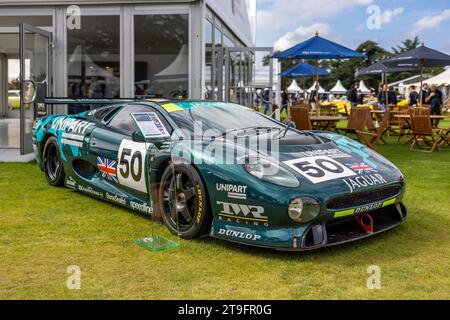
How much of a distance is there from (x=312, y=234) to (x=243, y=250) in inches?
21.9

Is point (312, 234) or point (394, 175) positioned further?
point (394, 175)

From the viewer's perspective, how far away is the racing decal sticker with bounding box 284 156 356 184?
3666 millimetres

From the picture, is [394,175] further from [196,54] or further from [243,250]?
[196,54]

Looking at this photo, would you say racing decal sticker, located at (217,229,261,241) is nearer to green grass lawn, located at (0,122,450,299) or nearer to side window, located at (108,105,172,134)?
green grass lawn, located at (0,122,450,299)

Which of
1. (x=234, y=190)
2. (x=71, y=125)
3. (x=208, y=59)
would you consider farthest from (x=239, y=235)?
(x=208, y=59)

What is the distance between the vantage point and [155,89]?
976cm

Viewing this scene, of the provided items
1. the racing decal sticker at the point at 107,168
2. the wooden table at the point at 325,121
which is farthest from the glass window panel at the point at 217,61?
the racing decal sticker at the point at 107,168

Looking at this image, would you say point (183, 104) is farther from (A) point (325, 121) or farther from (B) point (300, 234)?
(A) point (325, 121)

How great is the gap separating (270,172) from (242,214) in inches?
14.2

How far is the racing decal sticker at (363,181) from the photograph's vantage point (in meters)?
3.68

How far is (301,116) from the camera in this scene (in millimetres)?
9898

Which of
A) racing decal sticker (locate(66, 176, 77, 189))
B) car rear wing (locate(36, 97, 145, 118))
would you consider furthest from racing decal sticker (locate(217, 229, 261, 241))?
car rear wing (locate(36, 97, 145, 118))

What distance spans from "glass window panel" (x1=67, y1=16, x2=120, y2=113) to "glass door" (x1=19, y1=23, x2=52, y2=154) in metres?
0.47

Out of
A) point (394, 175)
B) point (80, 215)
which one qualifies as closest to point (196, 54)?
point (80, 215)
